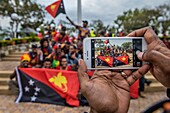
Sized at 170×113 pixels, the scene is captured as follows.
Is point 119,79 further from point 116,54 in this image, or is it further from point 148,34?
point 148,34

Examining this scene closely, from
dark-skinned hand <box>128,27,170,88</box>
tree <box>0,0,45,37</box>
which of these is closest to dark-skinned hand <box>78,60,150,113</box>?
dark-skinned hand <box>128,27,170,88</box>

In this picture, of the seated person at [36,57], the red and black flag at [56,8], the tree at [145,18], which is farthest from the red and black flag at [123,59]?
the tree at [145,18]

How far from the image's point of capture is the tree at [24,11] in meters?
24.2

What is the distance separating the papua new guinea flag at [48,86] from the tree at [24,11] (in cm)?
1762

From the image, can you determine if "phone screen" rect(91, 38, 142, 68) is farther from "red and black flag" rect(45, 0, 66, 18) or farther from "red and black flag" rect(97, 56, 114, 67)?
"red and black flag" rect(45, 0, 66, 18)

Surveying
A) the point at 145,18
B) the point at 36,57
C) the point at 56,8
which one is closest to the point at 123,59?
the point at 36,57

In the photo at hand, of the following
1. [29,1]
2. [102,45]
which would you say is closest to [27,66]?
[102,45]

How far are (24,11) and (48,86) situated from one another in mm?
21905

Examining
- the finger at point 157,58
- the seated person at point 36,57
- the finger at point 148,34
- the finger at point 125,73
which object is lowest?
the seated person at point 36,57

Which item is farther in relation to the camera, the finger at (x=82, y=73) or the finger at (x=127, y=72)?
the finger at (x=127, y=72)

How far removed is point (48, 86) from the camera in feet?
19.0

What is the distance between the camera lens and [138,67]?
1.68 meters

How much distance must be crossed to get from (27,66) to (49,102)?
1234 mm

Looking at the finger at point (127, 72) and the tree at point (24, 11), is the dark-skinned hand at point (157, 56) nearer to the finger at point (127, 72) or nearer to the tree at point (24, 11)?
the finger at point (127, 72)
